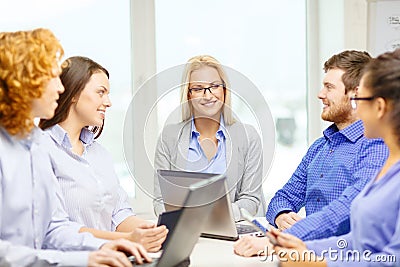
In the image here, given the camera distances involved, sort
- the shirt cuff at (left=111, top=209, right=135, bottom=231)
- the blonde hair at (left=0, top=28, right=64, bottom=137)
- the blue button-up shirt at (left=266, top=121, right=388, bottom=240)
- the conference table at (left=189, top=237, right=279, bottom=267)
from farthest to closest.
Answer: the shirt cuff at (left=111, top=209, right=135, bottom=231), the blue button-up shirt at (left=266, top=121, right=388, bottom=240), the conference table at (left=189, top=237, right=279, bottom=267), the blonde hair at (left=0, top=28, right=64, bottom=137)

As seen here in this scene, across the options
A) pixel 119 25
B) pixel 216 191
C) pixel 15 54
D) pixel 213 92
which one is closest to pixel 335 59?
pixel 213 92

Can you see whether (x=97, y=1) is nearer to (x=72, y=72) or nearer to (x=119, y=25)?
(x=119, y=25)

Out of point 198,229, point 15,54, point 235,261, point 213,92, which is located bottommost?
point 235,261

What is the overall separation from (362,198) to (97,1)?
226 cm

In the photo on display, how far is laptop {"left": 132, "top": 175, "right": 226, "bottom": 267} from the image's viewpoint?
164 centimetres

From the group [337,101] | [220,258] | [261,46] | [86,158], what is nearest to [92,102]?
[86,158]

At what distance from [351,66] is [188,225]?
3.49 feet

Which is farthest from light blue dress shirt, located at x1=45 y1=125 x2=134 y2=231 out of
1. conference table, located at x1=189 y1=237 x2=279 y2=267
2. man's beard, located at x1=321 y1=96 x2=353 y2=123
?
man's beard, located at x1=321 y1=96 x2=353 y2=123

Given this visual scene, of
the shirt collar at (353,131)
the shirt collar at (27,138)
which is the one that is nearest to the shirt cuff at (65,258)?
the shirt collar at (27,138)

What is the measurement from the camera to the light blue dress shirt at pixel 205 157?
2389 mm

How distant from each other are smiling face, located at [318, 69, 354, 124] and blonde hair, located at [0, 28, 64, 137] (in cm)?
108

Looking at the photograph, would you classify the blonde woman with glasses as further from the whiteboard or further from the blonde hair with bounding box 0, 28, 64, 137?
the whiteboard

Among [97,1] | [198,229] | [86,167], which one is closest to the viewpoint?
[198,229]

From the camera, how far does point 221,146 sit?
247cm
